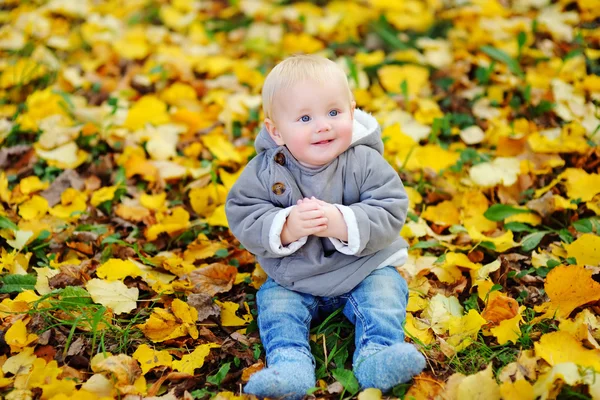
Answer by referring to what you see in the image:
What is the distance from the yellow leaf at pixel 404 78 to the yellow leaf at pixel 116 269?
191cm

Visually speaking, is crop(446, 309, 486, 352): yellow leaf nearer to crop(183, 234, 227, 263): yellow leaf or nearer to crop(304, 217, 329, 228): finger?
crop(304, 217, 329, 228): finger

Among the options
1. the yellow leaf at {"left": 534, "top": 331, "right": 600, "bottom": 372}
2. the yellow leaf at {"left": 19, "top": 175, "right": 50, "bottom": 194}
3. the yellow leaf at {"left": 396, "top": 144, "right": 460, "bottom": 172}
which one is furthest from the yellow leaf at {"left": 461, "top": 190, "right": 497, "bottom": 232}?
the yellow leaf at {"left": 19, "top": 175, "right": 50, "bottom": 194}

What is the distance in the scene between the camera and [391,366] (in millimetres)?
1764

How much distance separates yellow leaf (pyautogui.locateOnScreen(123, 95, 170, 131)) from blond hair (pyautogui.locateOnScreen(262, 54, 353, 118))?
1483mm

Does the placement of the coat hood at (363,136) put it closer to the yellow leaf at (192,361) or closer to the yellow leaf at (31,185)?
the yellow leaf at (192,361)

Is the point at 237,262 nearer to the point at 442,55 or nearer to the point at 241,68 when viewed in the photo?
the point at 241,68

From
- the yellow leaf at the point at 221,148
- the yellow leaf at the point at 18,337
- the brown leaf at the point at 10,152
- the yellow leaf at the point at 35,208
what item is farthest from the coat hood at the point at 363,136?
the brown leaf at the point at 10,152

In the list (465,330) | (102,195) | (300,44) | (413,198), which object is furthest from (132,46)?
(465,330)

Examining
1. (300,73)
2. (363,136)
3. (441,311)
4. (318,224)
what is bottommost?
(441,311)

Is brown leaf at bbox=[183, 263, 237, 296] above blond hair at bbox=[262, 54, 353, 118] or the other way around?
the other way around

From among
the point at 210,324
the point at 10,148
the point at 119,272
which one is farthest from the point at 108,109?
the point at 210,324

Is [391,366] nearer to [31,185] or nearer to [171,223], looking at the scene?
[171,223]

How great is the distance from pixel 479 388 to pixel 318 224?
663 millimetres

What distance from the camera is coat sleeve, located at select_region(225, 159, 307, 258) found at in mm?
1941
